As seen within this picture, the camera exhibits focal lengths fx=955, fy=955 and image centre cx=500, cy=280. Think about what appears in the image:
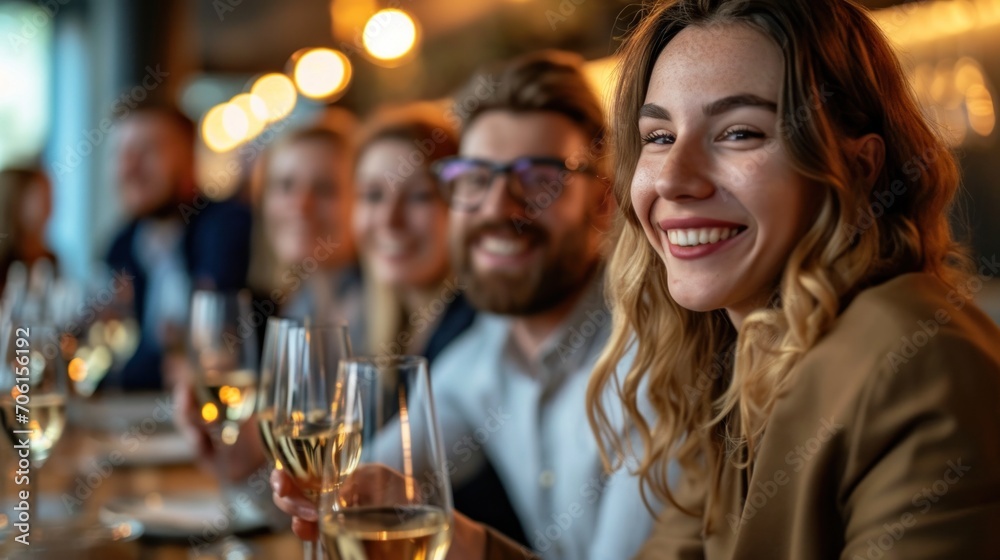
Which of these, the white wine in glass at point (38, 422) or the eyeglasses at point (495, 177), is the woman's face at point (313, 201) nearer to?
the eyeglasses at point (495, 177)

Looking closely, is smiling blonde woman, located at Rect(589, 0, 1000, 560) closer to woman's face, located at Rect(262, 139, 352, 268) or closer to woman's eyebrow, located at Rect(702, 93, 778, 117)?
woman's eyebrow, located at Rect(702, 93, 778, 117)

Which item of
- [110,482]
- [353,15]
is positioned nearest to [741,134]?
[110,482]

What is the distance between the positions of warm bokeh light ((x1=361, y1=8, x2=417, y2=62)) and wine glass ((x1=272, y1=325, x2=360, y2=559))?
108 inches

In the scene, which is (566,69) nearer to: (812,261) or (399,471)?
(812,261)

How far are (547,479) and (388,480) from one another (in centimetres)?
104

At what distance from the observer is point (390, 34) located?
365 centimetres

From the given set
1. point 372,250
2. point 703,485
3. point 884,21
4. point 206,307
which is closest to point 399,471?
point 703,485

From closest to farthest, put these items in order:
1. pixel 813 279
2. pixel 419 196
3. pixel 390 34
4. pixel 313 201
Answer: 1. pixel 813 279
2. pixel 419 196
3. pixel 313 201
4. pixel 390 34

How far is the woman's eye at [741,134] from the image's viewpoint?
36.3 inches

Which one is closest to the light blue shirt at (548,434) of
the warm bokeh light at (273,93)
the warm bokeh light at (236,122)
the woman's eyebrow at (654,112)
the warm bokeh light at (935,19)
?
the woman's eyebrow at (654,112)

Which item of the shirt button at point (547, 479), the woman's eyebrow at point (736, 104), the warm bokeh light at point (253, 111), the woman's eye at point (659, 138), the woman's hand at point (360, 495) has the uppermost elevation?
the warm bokeh light at point (253, 111)

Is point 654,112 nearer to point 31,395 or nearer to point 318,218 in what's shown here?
point 31,395

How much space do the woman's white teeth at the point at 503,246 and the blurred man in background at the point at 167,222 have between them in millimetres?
1888

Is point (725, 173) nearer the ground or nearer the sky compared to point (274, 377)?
nearer the sky
